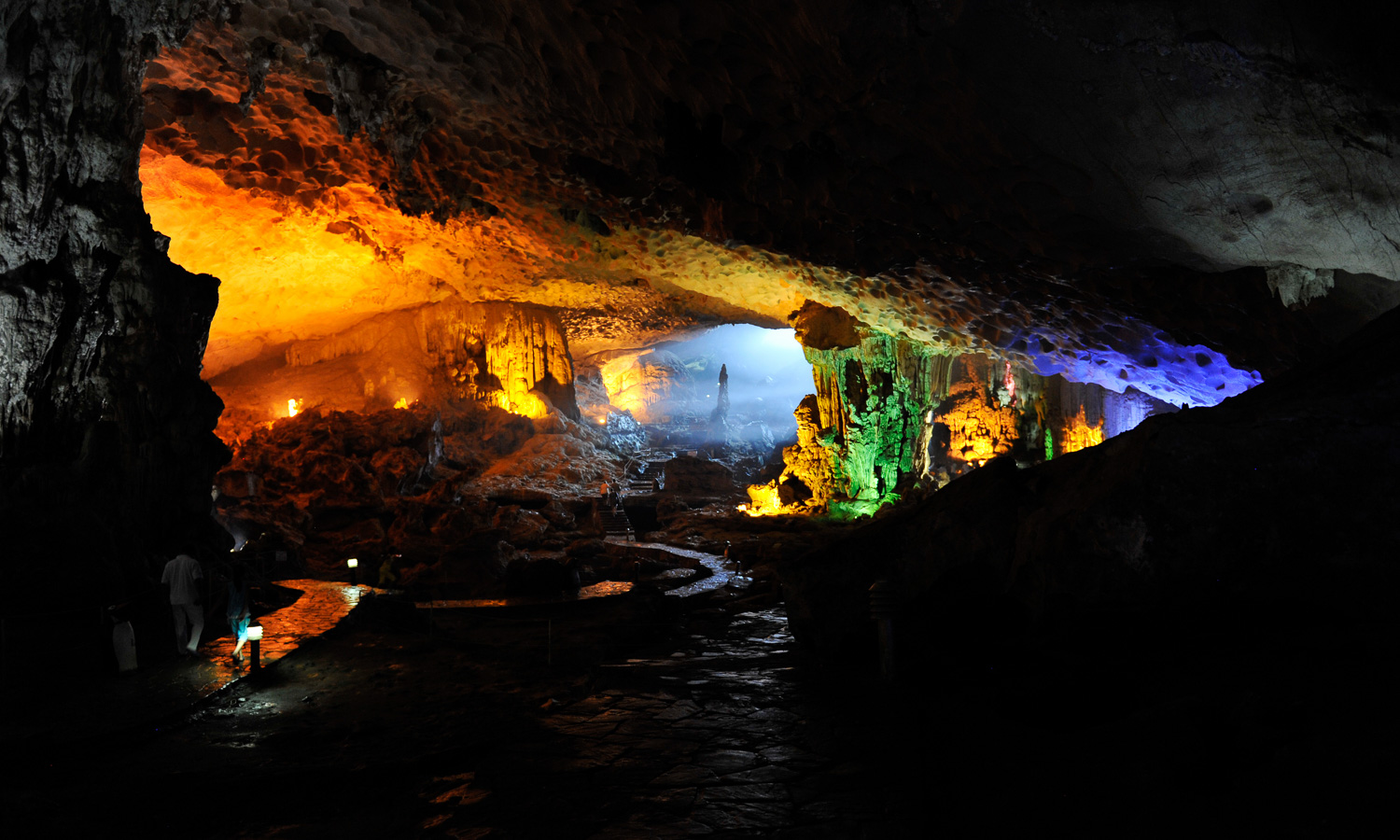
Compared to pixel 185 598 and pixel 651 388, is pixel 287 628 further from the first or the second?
pixel 651 388

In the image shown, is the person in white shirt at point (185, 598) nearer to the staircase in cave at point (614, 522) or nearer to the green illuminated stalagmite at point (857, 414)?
the staircase in cave at point (614, 522)

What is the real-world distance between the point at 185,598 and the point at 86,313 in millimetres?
3447

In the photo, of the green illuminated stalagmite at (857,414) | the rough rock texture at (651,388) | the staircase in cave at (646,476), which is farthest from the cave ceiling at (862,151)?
the rough rock texture at (651,388)

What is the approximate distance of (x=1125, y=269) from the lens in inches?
413

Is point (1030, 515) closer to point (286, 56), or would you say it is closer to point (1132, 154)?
point (1132, 154)

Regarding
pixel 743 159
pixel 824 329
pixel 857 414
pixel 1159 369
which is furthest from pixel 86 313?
pixel 857 414

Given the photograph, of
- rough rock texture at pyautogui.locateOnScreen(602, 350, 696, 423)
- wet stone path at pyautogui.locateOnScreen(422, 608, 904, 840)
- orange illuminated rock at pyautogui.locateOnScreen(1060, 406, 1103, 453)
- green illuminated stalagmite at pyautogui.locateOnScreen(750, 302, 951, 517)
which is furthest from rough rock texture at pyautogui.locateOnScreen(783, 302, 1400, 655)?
rough rock texture at pyautogui.locateOnScreen(602, 350, 696, 423)

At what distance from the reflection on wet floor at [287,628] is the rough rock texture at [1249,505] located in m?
7.00

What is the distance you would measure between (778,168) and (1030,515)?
24.0 ft

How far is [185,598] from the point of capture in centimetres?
767

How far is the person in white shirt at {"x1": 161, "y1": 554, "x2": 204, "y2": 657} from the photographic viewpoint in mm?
7641

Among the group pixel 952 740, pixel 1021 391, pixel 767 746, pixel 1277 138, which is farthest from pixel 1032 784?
pixel 1021 391

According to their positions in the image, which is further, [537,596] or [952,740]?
[537,596]

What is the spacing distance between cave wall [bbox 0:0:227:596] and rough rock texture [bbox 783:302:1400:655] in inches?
355
